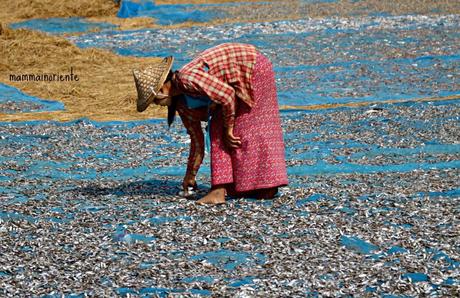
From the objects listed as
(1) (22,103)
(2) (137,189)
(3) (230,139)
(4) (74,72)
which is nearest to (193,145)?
(3) (230,139)

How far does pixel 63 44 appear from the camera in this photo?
11.3 meters

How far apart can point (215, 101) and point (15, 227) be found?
1275mm

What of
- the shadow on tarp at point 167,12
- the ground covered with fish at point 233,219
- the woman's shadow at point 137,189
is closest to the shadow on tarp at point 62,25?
the shadow on tarp at point 167,12

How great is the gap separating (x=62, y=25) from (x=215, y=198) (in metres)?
9.64

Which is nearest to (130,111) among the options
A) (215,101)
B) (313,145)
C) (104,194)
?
(313,145)

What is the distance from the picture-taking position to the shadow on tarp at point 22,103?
28.1ft

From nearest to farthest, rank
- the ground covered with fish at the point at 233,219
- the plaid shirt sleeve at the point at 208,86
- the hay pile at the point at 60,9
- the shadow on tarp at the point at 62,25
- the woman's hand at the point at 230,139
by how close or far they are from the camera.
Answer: the ground covered with fish at the point at 233,219 < the plaid shirt sleeve at the point at 208,86 < the woman's hand at the point at 230,139 < the shadow on tarp at the point at 62,25 < the hay pile at the point at 60,9

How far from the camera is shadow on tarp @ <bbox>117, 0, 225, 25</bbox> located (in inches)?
553

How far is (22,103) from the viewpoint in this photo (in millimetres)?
8766

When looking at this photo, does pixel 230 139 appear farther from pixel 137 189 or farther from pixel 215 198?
pixel 137 189

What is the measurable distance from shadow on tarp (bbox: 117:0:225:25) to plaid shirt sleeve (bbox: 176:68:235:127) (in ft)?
29.6

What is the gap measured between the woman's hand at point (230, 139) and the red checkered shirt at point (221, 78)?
4 centimetres

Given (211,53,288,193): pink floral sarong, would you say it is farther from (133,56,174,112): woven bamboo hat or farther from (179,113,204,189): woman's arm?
(133,56,174,112): woven bamboo hat

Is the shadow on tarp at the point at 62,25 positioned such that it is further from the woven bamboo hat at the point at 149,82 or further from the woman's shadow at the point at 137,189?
the woven bamboo hat at the point at 149,82
